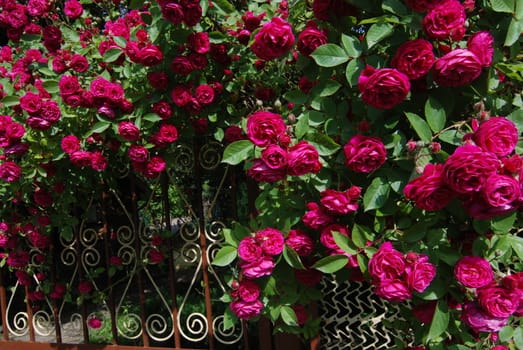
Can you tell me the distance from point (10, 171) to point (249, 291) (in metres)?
1.40

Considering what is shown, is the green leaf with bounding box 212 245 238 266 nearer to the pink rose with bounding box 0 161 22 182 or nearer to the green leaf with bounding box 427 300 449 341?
the green leaf with bounding box 427 300 449 341

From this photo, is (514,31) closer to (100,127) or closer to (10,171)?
(100,127)

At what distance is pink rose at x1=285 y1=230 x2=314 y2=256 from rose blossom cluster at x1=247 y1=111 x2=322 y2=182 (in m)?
0.25

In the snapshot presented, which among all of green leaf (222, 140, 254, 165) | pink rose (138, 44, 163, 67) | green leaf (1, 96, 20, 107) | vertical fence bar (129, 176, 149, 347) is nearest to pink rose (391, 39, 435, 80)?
green leaf (222, 140, 254, 165)

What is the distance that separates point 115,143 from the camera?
2.18 metres

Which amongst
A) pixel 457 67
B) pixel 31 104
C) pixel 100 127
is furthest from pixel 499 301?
pixel 31 104

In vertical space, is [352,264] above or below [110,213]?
above

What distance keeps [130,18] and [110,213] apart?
3.64 feet

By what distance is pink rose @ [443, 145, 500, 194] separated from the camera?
41.1 inches

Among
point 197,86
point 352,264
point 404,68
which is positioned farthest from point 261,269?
point 197,86

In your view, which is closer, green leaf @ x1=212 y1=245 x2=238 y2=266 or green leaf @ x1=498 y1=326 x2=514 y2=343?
green leaf @ x1=498 y1=326 x2=514 y2=343

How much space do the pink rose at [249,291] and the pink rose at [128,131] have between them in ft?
2.68

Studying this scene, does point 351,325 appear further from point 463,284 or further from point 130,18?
point 130,18

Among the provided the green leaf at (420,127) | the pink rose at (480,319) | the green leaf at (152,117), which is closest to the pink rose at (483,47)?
the green leaf at (420,127)
